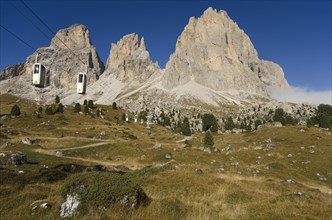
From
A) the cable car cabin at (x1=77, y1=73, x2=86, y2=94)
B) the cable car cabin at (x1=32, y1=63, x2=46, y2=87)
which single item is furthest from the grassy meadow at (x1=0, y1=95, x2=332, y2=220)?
the cable car cabin at (x1=77, y1=73, x2=86, y2=94)

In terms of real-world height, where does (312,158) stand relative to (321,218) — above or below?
below

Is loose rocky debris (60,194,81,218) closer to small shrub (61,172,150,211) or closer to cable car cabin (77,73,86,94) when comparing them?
small shrub (61,172,150,211)

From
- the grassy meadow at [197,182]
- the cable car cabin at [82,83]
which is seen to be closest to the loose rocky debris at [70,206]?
the grassy meadow at [197,182]

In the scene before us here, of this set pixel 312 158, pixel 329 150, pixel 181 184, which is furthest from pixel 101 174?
pixel 329 150

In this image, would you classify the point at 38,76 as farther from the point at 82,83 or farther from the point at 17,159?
the point at 17,159

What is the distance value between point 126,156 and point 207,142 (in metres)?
27.6

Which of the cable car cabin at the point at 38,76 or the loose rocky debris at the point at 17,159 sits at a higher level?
the cable car cabin at the point at 38,76

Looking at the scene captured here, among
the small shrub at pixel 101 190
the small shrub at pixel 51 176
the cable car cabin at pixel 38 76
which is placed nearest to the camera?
the small shrub at pixel 101 190

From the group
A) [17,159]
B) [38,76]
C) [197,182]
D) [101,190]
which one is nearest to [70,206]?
[101,190]

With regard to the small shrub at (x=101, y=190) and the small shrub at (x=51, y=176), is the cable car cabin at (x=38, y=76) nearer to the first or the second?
the small shrub at (x=51, y=176)

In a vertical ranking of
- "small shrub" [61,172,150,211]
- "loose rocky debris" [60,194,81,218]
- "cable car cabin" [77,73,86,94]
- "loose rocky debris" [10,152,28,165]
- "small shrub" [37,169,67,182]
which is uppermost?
"cable car cabin" [77,73,86,94]

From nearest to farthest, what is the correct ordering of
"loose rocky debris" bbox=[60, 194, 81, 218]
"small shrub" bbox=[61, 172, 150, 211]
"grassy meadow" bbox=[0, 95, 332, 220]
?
"loose rocky debris" bbox=[60, 194, 81, 218]
"small shrub" bbox=[61, 172, 150, 211]
"grassy meadow" bbox=[0, 95, 332, 220]

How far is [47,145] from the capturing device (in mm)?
72938

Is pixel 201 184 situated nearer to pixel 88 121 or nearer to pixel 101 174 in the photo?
pixel 101 174
